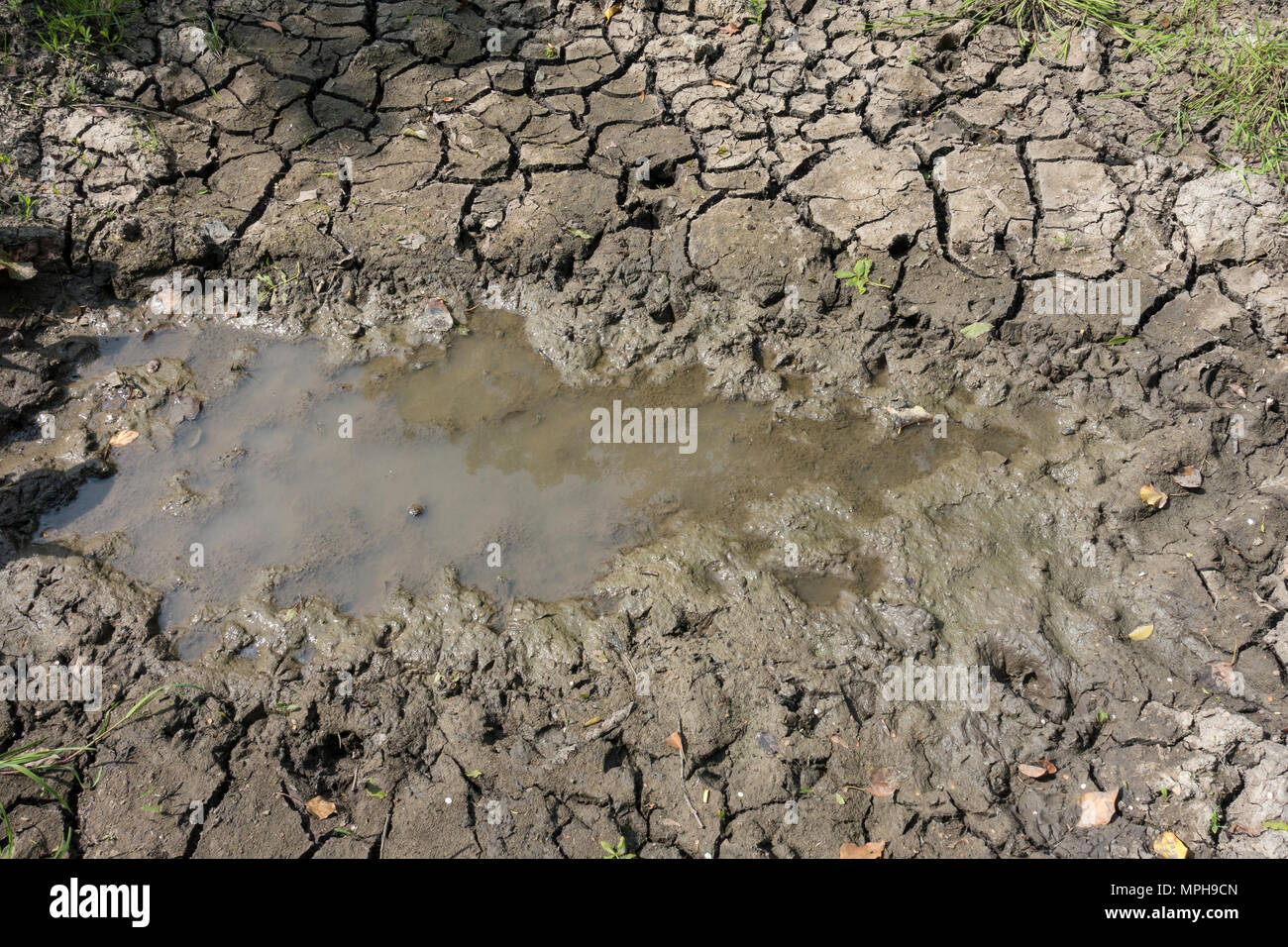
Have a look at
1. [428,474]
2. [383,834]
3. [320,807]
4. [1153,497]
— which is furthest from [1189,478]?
[320,807]

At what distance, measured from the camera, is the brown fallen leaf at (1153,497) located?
3.34m

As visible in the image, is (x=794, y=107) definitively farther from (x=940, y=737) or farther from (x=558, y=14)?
(x=940, y=737)

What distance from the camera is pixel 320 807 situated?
106 inches

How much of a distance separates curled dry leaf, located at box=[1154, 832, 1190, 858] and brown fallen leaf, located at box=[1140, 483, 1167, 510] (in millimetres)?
1333

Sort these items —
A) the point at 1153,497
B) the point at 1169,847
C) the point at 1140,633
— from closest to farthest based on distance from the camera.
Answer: the point at 1169,847
the point at 1140,633
the point at 1153,497

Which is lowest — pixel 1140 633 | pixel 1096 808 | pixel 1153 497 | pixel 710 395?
pixel 1096 808

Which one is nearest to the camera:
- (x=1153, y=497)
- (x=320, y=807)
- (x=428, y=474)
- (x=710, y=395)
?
Answer: (x=320, y=807)

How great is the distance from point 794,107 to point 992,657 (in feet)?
10.6

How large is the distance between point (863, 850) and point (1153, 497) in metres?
1.94

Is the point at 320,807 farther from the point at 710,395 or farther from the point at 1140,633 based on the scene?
the point at 1140,633

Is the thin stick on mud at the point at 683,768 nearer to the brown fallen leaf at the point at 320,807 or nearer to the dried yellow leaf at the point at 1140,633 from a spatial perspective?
the brown fallen leaf at the point at 320,807

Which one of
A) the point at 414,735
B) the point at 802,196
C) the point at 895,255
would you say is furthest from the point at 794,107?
the point at 414,735

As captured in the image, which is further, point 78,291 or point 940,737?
point 78,291

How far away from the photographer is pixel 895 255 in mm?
4074
